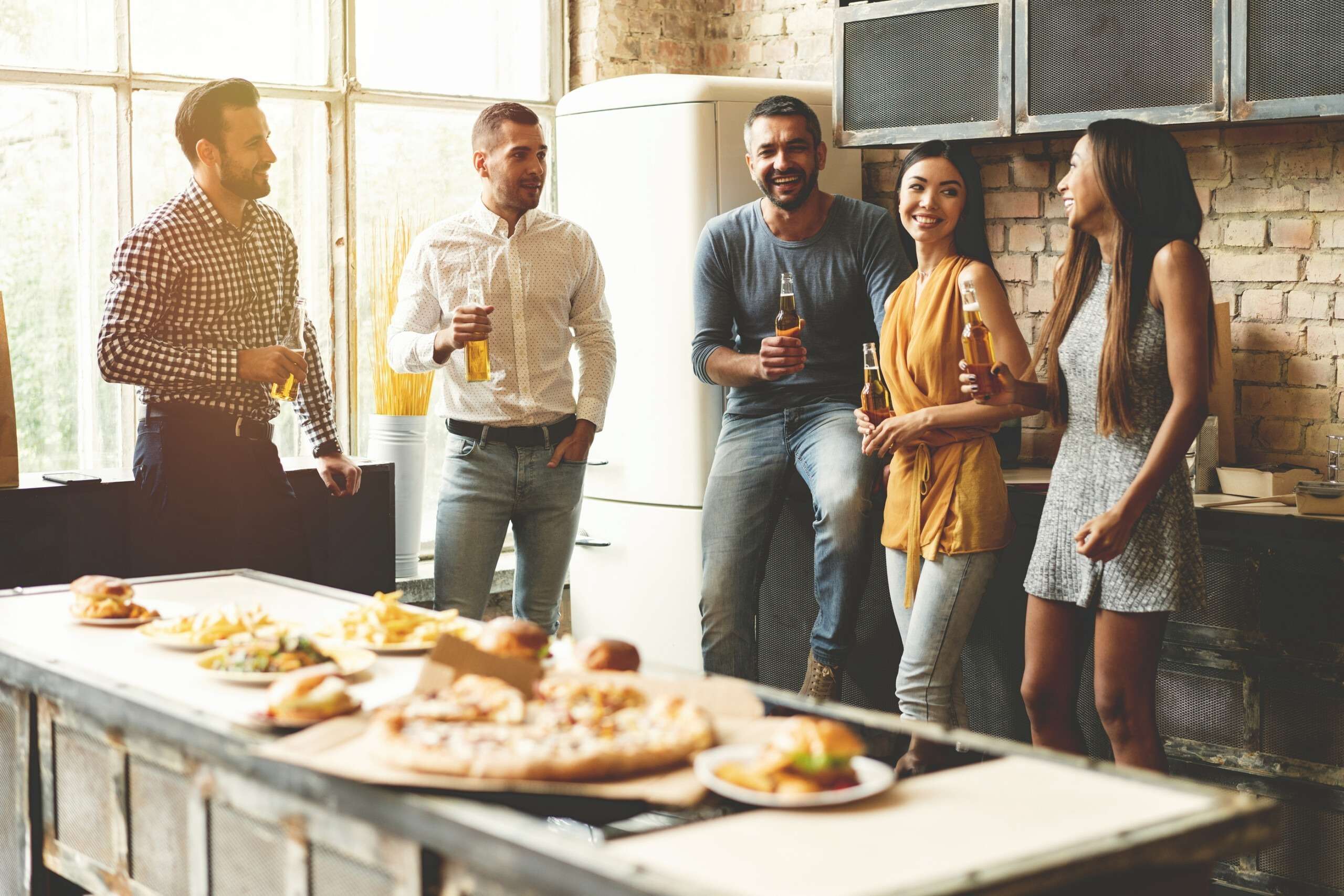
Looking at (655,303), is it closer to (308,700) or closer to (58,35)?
(58,35)

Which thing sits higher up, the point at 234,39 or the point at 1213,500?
the point at 234,39

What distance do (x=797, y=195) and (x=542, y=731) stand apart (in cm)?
220

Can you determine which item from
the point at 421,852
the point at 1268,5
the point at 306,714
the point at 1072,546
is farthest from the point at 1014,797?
the point at 1268,5

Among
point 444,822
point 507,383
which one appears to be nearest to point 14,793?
point 444,822

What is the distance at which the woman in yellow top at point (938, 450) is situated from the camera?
302 cm

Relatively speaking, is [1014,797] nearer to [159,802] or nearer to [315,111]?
[159,802]

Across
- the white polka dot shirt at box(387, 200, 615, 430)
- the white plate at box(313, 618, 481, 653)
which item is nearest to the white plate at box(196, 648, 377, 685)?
the white plate at box(313, 618, 481, 653)

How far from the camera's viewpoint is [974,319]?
2775mm

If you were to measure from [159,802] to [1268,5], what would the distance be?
2.98 metres

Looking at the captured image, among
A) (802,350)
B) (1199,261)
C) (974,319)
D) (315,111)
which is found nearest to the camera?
(1199,261)

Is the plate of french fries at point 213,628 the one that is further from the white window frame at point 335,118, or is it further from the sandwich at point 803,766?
the white window frame at point 335,118

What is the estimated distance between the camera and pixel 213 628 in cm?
214

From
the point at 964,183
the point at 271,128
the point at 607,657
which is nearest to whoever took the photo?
the point at 607,657

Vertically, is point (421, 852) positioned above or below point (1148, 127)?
below
